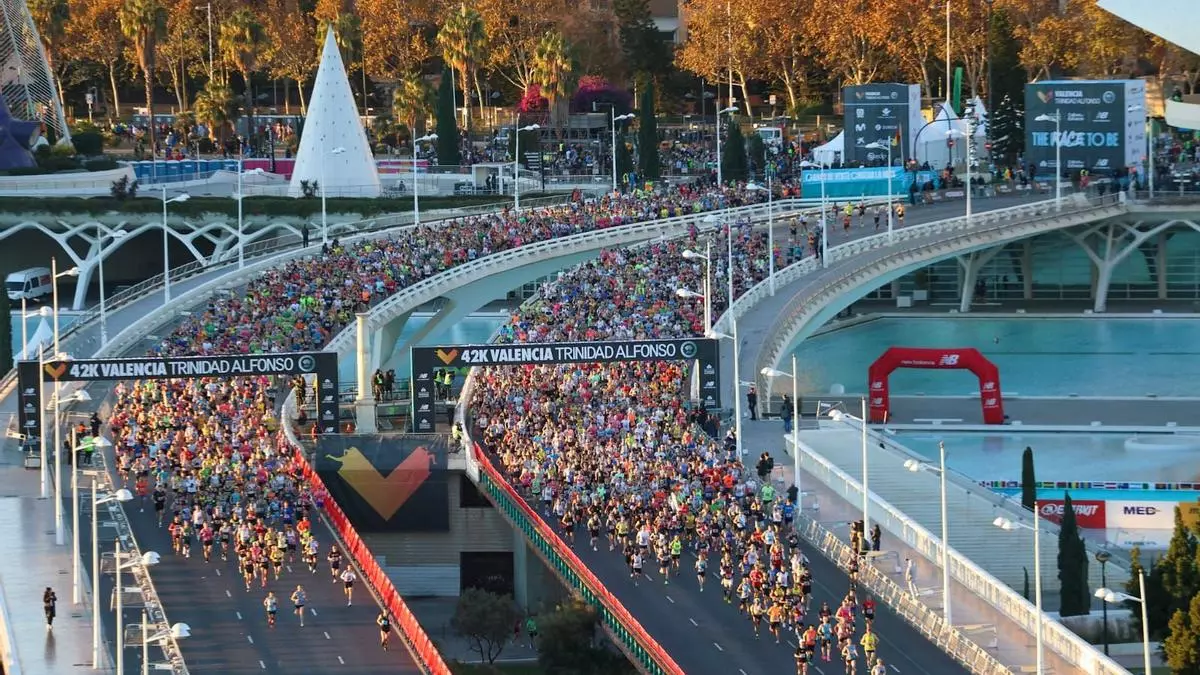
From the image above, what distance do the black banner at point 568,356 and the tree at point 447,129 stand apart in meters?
41.6

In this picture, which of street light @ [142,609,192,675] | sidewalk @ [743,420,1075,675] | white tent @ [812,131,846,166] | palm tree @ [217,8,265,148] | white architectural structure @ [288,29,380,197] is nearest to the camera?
street light @ [142,609,192,675]

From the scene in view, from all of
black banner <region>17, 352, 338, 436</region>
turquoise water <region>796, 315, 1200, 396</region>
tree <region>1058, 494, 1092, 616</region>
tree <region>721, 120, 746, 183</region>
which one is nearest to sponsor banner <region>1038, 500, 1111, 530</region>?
tree <region>1058, 494, 1092, 616</region>

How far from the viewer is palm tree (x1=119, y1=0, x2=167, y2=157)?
111 metres

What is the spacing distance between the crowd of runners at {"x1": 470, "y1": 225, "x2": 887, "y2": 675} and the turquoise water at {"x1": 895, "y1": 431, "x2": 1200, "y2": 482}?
6.66 m

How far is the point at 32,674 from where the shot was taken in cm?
3947

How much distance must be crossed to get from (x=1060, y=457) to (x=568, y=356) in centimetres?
1229

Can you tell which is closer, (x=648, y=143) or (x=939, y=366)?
(x=939, y=366)

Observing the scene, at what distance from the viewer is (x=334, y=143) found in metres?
92.9

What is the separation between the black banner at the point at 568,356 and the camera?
5588 centimetres

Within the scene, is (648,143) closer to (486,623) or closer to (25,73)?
(25,73)

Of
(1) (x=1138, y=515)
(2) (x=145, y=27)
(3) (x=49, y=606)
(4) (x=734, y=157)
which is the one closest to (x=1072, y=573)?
(1) (x=1138, y=515)

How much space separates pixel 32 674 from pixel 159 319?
97.0ft

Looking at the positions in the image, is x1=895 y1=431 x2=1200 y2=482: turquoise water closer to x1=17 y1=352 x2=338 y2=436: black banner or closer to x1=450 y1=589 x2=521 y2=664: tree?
x1=450 y1=589 x2=521 y2=664: tree

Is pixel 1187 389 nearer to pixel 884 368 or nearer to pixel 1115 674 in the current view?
pixel 884 368
